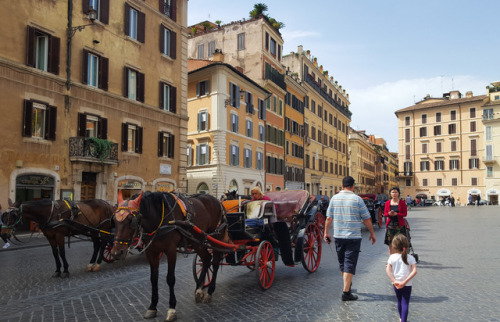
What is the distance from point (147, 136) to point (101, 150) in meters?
4.11

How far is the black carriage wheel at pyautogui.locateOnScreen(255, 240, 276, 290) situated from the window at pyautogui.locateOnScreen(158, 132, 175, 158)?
18.0m

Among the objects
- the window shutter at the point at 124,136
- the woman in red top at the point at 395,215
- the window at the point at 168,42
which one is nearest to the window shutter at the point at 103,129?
the window shutter at the point at 124,136

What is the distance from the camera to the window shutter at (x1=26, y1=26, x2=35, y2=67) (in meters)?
17.4

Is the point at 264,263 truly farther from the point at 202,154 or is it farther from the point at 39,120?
the point at 202,154

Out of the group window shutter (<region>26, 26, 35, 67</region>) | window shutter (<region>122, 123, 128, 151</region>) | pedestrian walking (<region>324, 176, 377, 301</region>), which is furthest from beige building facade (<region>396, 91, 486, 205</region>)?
pedestrian walking (<region>324, 176, 377, 301</region>)

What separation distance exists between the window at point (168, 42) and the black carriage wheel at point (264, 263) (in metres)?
20.2

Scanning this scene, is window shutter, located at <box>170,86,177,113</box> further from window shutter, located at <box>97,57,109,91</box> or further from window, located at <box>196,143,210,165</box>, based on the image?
window, located at <box>196,143,210,165</box>

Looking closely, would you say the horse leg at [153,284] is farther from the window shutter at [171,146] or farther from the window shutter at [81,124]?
the window shutter at [171,146]

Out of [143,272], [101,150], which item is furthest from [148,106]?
[143,272]

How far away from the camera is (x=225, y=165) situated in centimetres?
3241

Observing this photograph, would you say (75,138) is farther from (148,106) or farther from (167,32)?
(167,32)

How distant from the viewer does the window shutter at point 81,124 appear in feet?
64.3

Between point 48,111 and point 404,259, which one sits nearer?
point 404,259

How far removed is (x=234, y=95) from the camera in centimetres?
3462
